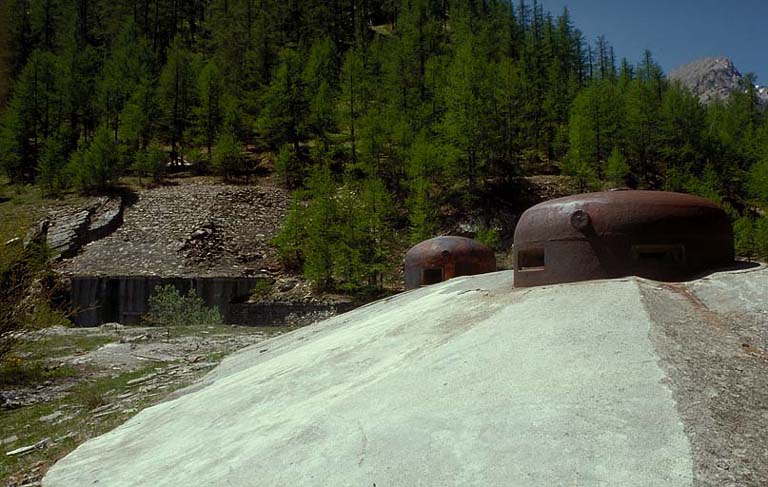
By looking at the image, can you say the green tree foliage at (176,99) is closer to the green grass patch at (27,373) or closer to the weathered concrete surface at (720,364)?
the green grass patch at (27,373)

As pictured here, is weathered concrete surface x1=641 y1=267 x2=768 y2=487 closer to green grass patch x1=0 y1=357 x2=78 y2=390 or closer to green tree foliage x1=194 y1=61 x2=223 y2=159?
green grass patch x1=0 y1=357 x2=78 y2=390

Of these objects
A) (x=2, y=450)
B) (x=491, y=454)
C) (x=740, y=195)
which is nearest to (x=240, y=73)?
(x=740, y=195)

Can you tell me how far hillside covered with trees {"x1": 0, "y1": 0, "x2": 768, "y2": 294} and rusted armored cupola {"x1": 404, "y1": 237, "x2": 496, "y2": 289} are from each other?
13368 mm

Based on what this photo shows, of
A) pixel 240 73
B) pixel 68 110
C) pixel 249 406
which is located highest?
pixel 240 73

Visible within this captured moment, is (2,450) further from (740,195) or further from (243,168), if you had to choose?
(740,195)

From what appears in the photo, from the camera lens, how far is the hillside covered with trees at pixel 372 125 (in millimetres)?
32562

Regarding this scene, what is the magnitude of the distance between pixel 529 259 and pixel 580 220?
1055 millimetres

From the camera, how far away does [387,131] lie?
123ft

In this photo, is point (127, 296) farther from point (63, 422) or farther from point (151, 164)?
point (151, 164)

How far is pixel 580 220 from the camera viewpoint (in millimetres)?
6711

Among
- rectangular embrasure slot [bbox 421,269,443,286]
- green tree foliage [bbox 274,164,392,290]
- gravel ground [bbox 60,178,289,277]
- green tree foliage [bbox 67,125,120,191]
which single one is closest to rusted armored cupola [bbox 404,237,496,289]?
rectangular embrasure slot [bbox 421,269,443,286]

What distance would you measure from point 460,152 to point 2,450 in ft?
94.0

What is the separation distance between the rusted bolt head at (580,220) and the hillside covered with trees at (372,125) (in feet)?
64.7

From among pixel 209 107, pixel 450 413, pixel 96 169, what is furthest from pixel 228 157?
pixel 450 413
